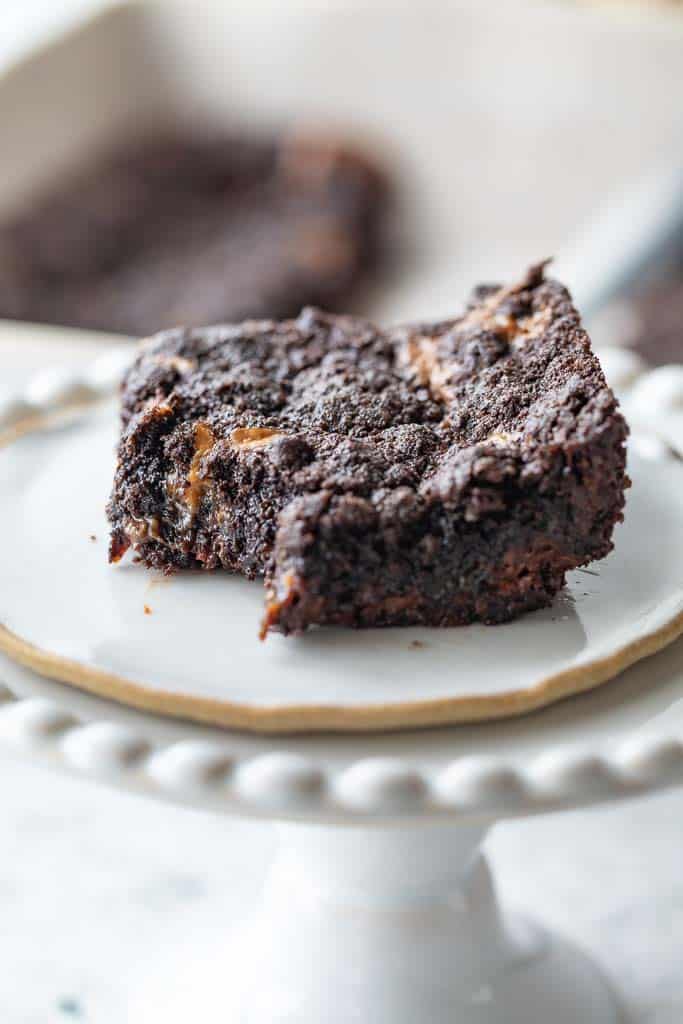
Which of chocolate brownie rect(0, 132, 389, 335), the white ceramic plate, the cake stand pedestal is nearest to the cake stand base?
the cake stand pedestal

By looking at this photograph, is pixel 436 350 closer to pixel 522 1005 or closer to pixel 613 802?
pixel 613 802

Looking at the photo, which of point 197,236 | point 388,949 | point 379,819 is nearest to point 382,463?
point 379,819

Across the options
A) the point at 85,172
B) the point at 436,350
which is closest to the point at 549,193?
the point at 85,172

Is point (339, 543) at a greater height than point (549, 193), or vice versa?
point (549, 193)

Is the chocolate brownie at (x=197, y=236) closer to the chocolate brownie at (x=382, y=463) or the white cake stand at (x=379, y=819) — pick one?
the white cake stand at (x=379, y=819)

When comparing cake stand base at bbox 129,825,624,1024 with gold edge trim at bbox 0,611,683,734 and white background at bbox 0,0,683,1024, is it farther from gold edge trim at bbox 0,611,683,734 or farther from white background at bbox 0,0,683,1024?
gold edge trim at bbox 0,611,683,734

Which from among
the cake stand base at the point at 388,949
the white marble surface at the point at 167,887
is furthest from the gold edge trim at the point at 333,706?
the white marble surface at the point at 167,887

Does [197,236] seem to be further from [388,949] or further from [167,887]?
[388,949]
